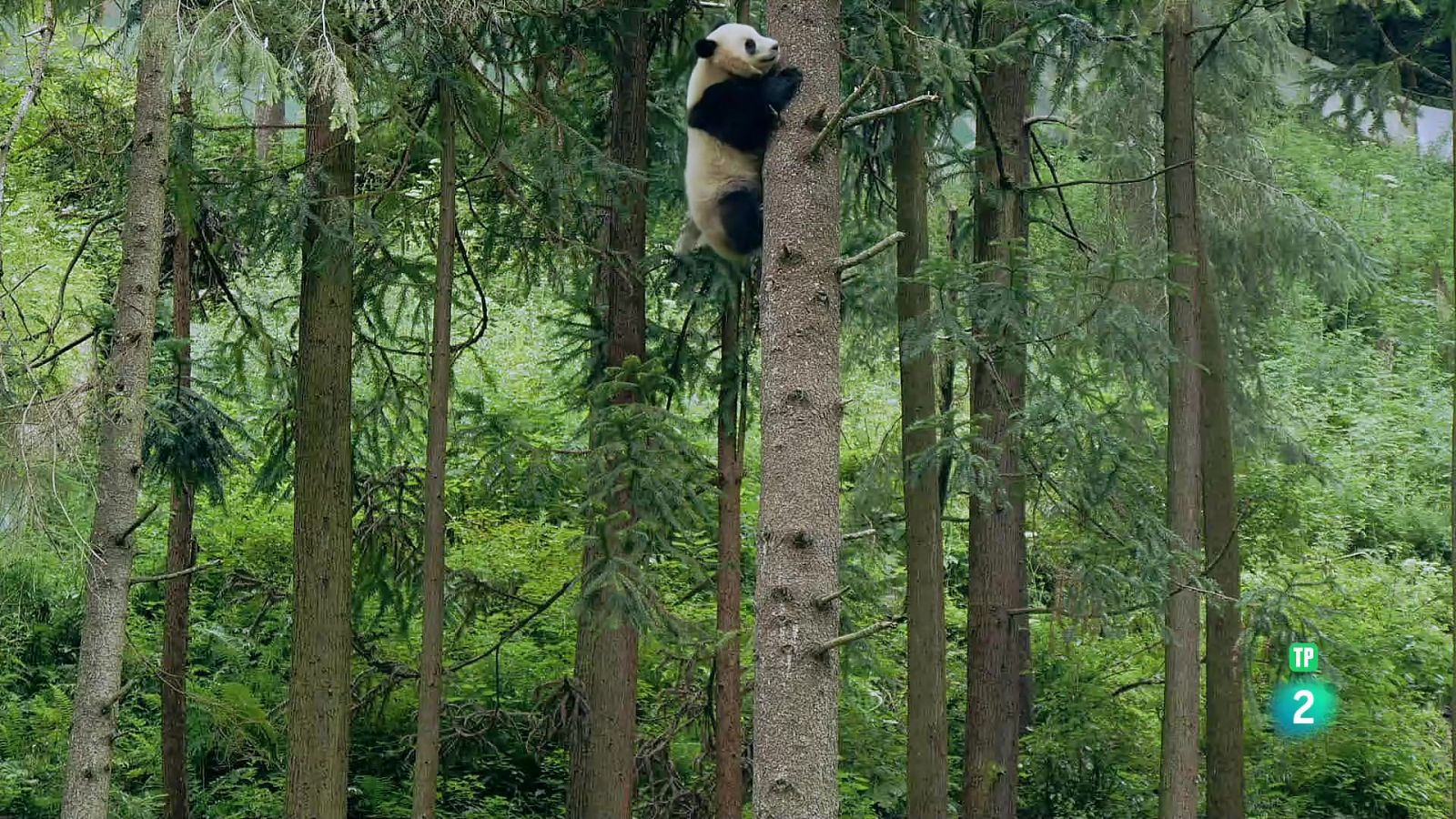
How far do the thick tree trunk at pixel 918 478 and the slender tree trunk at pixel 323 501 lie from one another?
355 centimetres

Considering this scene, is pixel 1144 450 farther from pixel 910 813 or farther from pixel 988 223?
pixel 910 813

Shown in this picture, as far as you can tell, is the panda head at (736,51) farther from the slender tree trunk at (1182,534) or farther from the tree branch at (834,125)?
the slender tree trunk at (1182,534)

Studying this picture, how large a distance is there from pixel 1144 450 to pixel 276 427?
7711mm

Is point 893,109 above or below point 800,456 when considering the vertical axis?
above

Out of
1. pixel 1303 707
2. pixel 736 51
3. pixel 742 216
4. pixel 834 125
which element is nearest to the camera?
pixel 834 125

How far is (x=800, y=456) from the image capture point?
5336 mm

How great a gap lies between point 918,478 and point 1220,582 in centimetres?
461

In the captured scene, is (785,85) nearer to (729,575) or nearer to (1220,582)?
(729,575)

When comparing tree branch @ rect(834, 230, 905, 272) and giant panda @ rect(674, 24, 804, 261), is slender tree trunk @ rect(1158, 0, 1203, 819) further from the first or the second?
tree branch @ rect(834, 230, 905, 272)

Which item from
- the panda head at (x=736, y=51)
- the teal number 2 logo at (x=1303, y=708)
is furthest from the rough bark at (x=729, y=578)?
the teal number 2 logo at (x=1303, y=708)

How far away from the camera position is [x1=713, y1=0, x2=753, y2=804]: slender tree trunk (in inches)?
361

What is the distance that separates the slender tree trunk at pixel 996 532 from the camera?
9.68 meters

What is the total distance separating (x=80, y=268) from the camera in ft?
49.5

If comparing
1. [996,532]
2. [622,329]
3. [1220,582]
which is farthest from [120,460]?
[1220,582]
